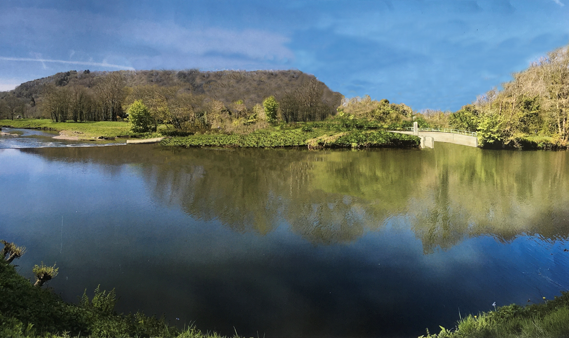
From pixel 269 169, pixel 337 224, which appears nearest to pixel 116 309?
pixel 337 224

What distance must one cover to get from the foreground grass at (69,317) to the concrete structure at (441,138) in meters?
16.2

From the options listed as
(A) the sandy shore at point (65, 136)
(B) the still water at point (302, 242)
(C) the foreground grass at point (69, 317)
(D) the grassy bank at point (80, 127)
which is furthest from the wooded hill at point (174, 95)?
(C) the foreground grass at point (69, 317)

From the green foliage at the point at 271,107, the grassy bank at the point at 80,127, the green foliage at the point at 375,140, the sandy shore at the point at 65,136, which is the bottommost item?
the green foliage at the point at 375,140

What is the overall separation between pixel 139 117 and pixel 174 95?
4053mm

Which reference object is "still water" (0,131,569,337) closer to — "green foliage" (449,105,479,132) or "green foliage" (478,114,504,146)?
"green foliage" (478,114,504,146)

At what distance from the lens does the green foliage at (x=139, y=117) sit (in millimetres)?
22297

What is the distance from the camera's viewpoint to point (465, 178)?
9711 mm

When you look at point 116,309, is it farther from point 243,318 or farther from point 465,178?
point 465,178

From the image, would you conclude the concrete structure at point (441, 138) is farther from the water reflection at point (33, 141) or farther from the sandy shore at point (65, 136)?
the sandy shore at point (65, 136)

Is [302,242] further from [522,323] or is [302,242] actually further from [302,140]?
[302,140]

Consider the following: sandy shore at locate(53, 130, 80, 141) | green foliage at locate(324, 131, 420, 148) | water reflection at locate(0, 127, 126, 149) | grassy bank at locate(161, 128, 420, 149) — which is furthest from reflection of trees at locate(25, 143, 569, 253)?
sandy shore at locate(53, 130, 80, 141)

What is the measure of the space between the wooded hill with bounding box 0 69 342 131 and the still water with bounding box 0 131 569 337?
12.7 m

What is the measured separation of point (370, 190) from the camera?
864 cm

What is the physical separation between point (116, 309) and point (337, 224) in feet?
13.6
